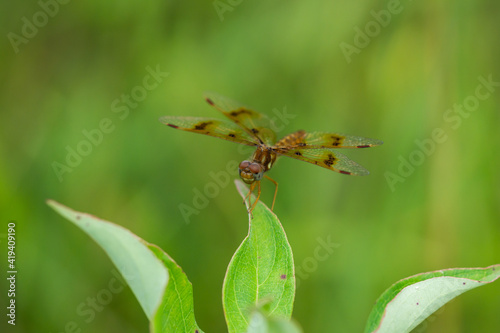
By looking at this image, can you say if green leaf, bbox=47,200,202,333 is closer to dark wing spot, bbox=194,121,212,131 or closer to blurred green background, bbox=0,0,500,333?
dark wing spot, bbox=194,121,212,131

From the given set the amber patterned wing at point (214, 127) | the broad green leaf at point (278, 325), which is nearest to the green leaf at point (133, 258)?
the broad green leaf at point (278, 325)

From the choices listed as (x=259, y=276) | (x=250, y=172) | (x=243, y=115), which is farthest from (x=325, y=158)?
(x=259, y=276)

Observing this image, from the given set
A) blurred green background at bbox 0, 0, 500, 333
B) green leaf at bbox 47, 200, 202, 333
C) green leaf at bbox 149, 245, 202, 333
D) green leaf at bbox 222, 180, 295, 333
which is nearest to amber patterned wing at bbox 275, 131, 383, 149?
blurred green background at bbox 0, 0, 500, 333

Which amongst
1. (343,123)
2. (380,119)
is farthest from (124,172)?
(380,119)

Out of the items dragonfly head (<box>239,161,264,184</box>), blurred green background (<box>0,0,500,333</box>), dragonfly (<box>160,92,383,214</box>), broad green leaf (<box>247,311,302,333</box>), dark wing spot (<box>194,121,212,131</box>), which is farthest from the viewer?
blurred green background (<box>0,0,500,333</box>)

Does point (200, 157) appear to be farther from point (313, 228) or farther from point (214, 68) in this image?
point (313, 228)

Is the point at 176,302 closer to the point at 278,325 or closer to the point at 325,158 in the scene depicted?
the point at 278,325
